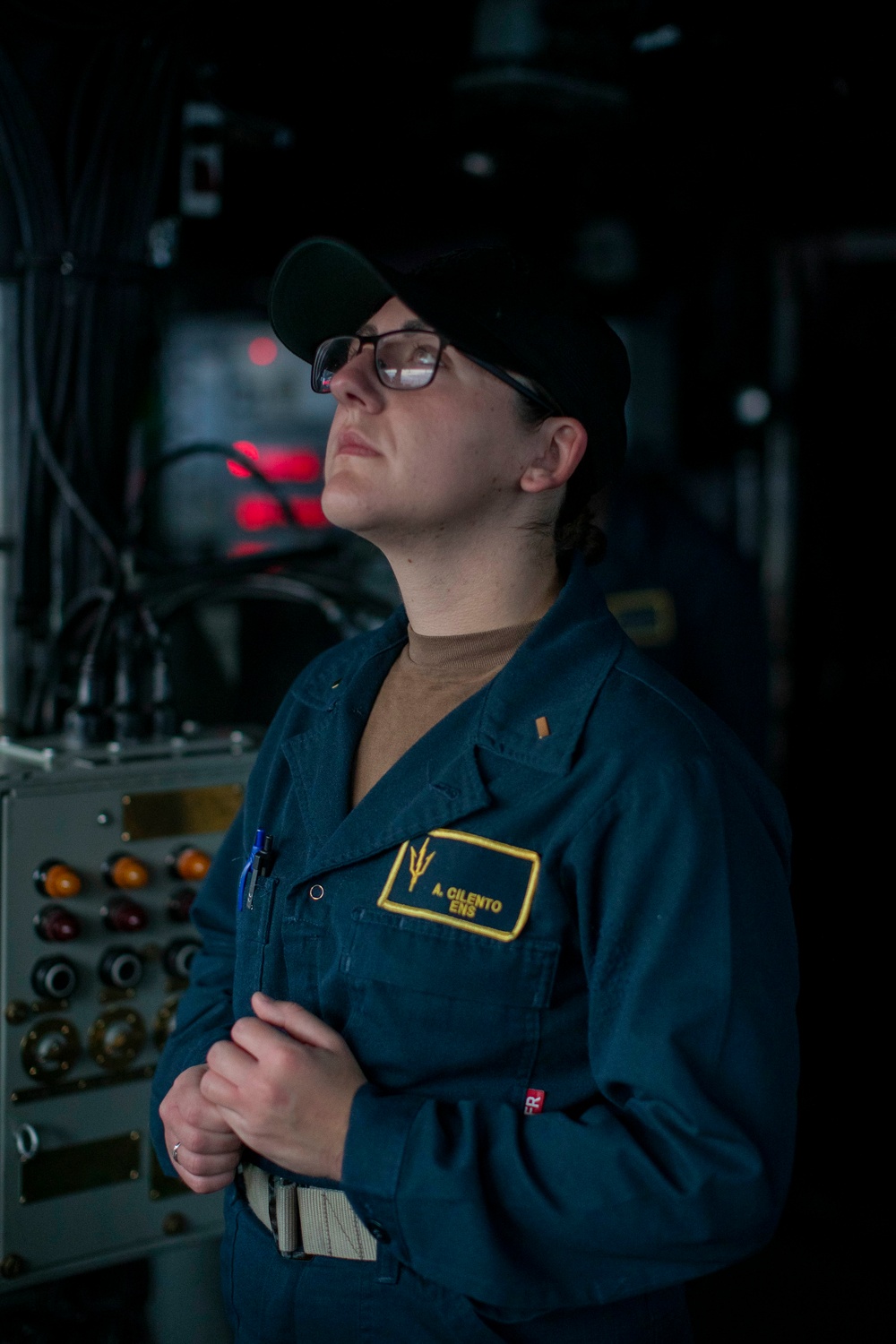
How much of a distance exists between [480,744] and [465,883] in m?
0.14

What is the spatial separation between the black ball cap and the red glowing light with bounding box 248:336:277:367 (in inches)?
71.6

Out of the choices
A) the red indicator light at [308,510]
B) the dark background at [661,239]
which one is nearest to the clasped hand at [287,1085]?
the dark background at [661,239]

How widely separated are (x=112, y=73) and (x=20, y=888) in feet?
4.45

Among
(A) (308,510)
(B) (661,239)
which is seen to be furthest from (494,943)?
(B) (661,239)

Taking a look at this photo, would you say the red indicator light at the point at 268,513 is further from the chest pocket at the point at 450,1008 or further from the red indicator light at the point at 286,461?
the chest pocket at the point at 450,1008

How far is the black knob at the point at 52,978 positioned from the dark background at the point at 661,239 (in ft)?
1.58

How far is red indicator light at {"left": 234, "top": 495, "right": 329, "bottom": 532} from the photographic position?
308cm

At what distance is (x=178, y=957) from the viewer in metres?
1.85

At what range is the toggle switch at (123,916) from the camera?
5.83 ft

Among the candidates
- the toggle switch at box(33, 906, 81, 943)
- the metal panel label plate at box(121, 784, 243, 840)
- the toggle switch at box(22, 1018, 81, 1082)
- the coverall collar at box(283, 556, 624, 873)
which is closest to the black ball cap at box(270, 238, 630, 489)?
the coverall collar at box(283, 556, 624, 873)

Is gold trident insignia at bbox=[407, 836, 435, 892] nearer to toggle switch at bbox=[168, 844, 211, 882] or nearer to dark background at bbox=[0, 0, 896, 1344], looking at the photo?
toggle switch at bbox=[168, 844, 211, 882]

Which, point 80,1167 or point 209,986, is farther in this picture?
point 80,1167

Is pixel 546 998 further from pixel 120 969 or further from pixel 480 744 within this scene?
pixel 120 969

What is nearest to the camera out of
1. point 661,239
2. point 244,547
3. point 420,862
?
point 420,862
